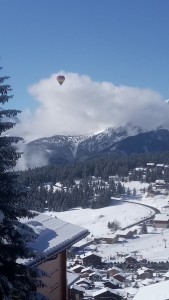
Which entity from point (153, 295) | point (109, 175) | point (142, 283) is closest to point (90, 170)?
point (109, 175)

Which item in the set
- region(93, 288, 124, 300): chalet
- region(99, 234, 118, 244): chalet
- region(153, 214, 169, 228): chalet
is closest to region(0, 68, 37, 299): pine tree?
region(93, 288, 124, 300): chalet

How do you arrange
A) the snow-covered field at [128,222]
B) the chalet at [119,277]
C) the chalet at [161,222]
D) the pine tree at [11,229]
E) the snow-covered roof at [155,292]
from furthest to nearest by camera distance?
the chalet at [161,222]
the snow-covered field at [128,222]
the chalet at [119,277]
the snow-covered roof at [155,292]
the pine tree at [11,229]

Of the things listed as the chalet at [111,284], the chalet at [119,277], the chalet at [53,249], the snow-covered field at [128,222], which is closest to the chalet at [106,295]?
the chalet at [111,284]

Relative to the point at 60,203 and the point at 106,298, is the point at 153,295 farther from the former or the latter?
the point at 60,203

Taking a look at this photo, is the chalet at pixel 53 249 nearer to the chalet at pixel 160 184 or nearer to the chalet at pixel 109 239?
the chalet at pixel 109 239

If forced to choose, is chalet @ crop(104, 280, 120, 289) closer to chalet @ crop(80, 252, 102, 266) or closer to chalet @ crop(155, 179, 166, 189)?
chalet @ crop(80, 252, 102, 266)

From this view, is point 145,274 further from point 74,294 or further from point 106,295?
point 74,294

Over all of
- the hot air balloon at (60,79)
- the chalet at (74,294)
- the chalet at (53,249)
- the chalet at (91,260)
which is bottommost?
the chalet at (91,260)
